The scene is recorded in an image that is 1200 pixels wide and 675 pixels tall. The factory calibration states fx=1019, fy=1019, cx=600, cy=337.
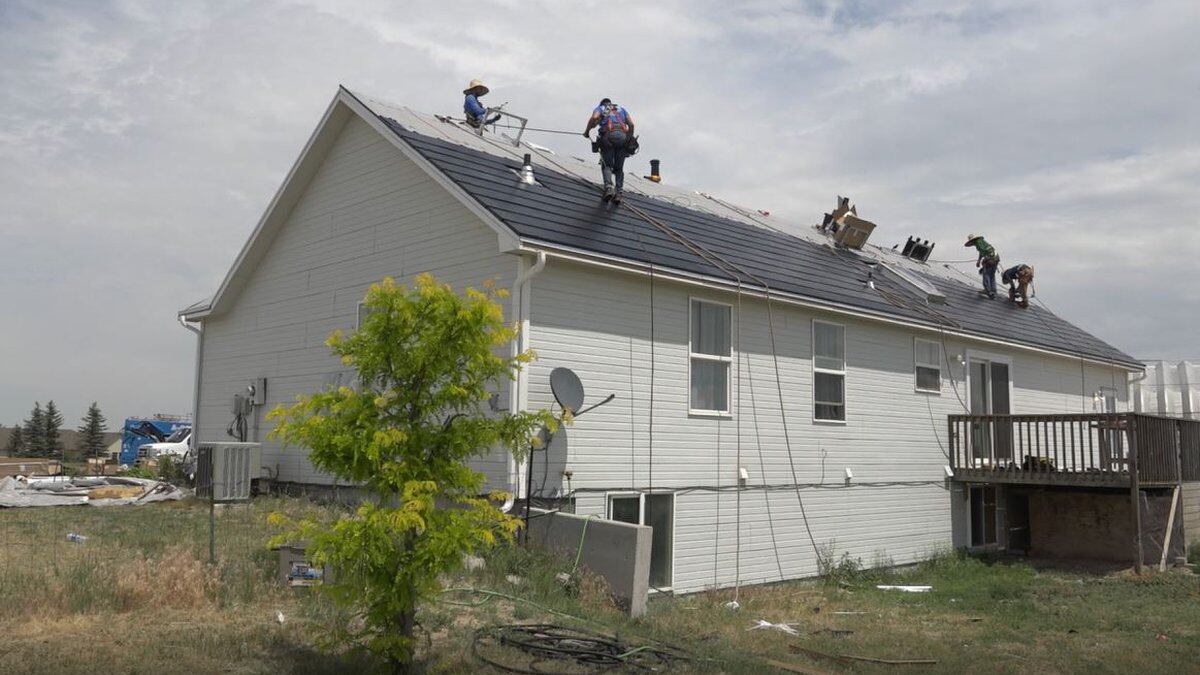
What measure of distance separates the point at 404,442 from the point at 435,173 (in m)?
6.72

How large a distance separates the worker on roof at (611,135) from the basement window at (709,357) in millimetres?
A: 2337

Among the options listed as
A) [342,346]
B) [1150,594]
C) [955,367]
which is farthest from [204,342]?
[1150,594]

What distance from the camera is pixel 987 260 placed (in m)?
22.9

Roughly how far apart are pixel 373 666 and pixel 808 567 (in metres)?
9.42

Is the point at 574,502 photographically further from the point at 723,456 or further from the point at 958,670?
the point at 958,670

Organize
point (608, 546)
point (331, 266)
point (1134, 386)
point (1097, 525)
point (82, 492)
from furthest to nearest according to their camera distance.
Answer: point (1134, 386)
point (1097, 525)
point (82, 492)
point (331, 266)
point (608, 546)

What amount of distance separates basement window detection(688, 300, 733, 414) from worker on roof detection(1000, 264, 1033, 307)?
11869mm

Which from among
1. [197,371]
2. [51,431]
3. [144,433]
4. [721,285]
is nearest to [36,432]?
[51,431]

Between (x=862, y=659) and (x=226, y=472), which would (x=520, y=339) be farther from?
(x=862, y=659)

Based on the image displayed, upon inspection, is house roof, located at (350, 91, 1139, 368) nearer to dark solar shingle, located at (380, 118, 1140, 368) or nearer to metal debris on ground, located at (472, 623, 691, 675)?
dark solar shingle, located at (380, 118, 1140, 368)

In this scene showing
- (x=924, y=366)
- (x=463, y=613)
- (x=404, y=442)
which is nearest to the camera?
(x=404, y=442)

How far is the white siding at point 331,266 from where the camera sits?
13.4 m

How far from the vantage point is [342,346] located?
24.7 ft

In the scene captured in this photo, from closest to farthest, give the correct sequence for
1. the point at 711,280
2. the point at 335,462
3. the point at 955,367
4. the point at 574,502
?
the point at 335,462
the point at 574,502
the point at 711,280
the point at 955,367
